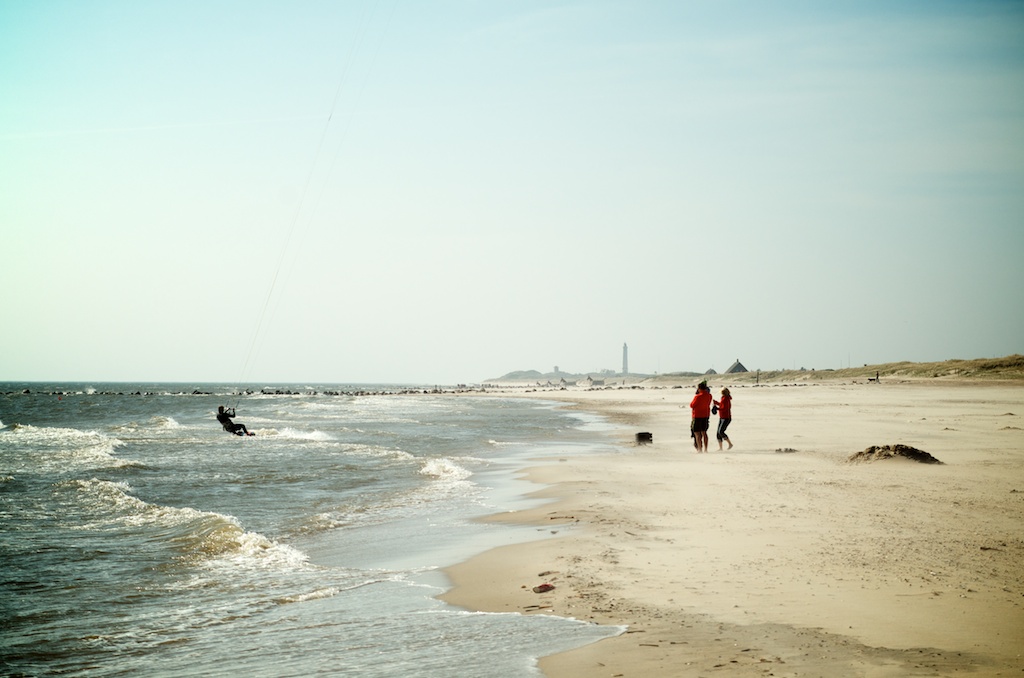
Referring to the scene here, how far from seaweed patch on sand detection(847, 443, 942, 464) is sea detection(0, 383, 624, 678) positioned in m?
7.19

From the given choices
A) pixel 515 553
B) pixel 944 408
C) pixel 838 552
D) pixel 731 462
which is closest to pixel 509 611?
pixel 515 553

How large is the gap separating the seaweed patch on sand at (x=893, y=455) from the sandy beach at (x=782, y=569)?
31cm

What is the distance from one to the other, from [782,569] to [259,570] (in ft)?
20.8

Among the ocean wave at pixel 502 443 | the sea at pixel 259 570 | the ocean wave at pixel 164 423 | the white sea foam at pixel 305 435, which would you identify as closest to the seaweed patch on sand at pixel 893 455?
the sea at pixel 259 570

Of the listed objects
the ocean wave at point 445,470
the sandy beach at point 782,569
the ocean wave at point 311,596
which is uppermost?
the sandy beach at point 782,569

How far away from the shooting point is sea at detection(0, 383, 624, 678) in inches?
235

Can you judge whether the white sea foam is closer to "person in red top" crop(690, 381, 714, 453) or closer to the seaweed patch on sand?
"person in red top" crop(690, 381, 714, 453)

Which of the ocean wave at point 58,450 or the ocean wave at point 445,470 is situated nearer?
the ocean wave at point 445,470

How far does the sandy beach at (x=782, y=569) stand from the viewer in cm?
515

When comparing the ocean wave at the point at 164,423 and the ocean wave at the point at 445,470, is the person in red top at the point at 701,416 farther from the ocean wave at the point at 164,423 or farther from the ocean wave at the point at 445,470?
the ocean wave at the point at 164,423

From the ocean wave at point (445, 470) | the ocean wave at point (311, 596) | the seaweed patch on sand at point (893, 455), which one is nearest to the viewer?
the ocean wave at point (311, 596)

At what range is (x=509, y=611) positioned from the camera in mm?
6852

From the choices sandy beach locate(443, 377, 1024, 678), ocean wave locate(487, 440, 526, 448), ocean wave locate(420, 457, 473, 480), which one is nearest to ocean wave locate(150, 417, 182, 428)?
ocean wave locate(487, 440, 526, 448)

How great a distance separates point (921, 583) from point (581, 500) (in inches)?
273
